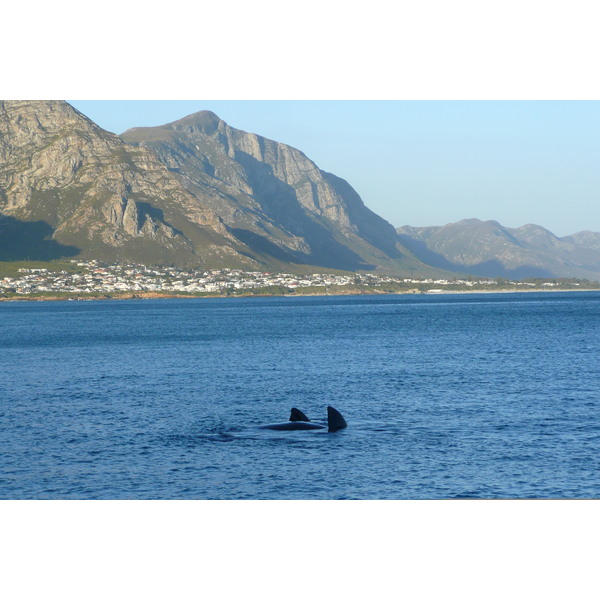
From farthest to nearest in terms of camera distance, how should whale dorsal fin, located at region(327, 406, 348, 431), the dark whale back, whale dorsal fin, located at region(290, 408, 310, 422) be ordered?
whale dorsal fin, located at region(290, 408, 310, 422) → the dark whale back → whale dorsal fin, located at region(327, 406, 348, 431)

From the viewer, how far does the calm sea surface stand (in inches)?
1467

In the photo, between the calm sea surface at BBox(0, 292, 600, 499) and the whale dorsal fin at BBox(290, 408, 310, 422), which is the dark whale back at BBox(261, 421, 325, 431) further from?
the calm sea surface at BBox(0, 292, 600, 499)

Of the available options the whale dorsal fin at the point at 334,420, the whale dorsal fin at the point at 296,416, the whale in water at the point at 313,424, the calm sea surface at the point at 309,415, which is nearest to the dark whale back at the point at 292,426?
the whale in water at the point at 313,424

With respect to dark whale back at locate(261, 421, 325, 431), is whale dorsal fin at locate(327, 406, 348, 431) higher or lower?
higher

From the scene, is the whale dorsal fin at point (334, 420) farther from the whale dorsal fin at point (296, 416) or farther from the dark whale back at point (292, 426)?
the whale dorsal fin at point (296, 416)

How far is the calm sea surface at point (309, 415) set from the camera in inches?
1467

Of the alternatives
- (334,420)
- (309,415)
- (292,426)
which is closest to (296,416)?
(292,426)

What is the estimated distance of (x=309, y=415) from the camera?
180 feet

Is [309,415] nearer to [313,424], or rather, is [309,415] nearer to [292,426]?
[313,424]

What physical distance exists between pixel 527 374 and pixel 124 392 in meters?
37.2

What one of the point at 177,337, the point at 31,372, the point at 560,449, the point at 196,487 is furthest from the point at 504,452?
the point at 177,337

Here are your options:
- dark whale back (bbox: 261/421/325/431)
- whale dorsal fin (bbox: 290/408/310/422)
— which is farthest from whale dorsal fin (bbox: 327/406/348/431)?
whale dorsal fin (bbox: 290/408/310/422)

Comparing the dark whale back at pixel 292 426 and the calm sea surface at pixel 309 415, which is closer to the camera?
the calm sea surface at pixel 309 415

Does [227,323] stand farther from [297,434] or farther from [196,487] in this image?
[196,487]
